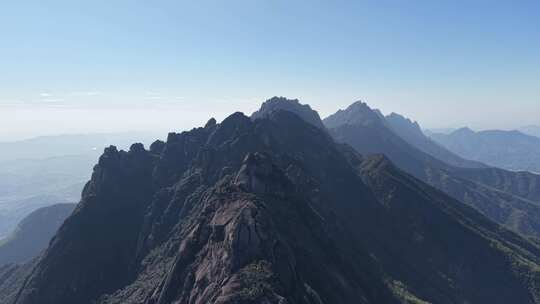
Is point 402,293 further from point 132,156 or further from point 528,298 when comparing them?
point 132,156

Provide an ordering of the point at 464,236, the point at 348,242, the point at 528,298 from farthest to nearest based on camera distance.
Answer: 1. the point at 464,236
2. the point at 528,298
3. the point at 348,242

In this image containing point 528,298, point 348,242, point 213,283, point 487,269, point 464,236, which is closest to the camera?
point 213,283

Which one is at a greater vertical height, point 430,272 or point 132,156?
point 132,156

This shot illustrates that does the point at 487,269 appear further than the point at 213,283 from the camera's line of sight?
Yes

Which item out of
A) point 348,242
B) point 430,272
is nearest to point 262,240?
point 348,242

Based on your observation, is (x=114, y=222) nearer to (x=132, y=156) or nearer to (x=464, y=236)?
(x=132, y=156)

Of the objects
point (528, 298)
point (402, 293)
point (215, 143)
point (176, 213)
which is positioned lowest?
point (528, 298)

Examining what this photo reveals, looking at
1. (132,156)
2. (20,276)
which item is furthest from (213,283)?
(20,276)
